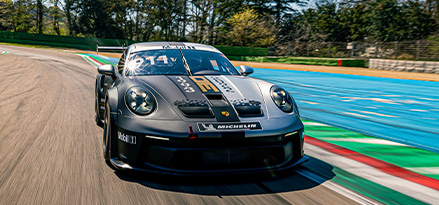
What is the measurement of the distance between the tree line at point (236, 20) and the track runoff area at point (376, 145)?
32.1 m

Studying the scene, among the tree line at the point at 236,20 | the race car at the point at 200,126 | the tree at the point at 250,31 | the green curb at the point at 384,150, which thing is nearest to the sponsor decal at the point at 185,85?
the race car at the point at 200,126

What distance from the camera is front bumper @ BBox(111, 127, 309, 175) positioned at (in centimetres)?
309

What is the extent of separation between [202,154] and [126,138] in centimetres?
67

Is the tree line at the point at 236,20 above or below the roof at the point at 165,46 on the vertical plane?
above

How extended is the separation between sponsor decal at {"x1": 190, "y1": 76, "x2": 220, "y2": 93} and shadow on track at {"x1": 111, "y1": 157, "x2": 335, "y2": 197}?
0.83m

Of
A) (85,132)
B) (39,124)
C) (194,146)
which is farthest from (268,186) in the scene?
(39,124)

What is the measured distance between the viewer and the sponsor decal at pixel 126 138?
10.6 ft

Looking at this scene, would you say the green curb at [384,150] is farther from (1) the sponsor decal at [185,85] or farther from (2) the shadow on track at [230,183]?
(1) the sponsor decal at [185,85]

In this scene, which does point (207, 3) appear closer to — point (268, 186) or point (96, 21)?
point (96, 21)

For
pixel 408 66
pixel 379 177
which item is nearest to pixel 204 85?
pixel 379 177

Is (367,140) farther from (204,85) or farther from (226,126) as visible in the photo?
(226,126)

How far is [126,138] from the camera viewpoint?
3299 mm

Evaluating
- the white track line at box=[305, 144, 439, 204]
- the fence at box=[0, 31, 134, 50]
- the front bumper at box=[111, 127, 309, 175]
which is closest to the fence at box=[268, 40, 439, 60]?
the fence at box=[0, 31, 134, 50]

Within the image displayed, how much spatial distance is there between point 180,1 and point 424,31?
37060 mm
